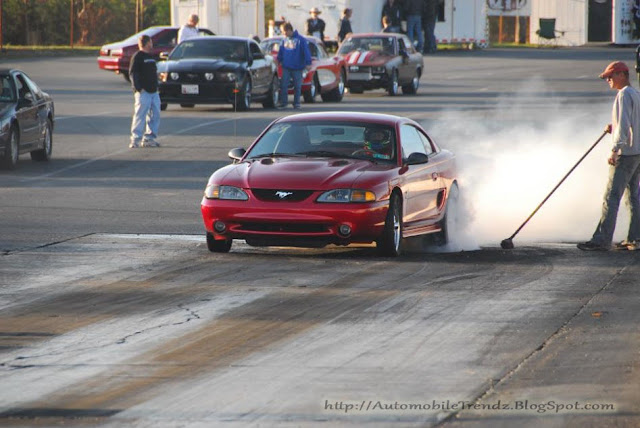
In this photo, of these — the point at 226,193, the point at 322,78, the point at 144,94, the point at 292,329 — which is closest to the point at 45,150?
the point at 144,94

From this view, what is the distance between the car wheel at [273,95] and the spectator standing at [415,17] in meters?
23.0

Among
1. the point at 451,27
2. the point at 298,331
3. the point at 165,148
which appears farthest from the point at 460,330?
the point at 451,27

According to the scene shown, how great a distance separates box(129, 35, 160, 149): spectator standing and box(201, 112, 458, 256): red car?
10.8 m

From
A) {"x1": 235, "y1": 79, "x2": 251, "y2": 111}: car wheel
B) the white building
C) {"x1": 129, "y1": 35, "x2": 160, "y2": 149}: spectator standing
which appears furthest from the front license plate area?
the white building

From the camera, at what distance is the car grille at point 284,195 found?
1275cm

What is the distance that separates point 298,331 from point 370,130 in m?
5.02

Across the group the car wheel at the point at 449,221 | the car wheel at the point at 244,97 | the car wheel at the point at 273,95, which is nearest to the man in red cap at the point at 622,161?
the car wheel at the point at 449,221

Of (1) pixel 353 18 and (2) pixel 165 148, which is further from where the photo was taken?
(1) pixel 353 18

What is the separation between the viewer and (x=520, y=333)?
9164mm

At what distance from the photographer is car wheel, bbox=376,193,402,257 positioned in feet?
42.4

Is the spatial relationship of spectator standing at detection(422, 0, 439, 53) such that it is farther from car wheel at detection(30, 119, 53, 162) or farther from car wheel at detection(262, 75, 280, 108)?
car wheel at detection(30, 119, 53, 162)

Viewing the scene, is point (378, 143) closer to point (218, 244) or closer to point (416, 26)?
point (218, 244)

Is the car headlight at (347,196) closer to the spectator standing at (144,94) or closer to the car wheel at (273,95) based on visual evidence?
the spectator standing at (144,94)

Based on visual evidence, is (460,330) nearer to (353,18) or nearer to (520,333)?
(520,333)
